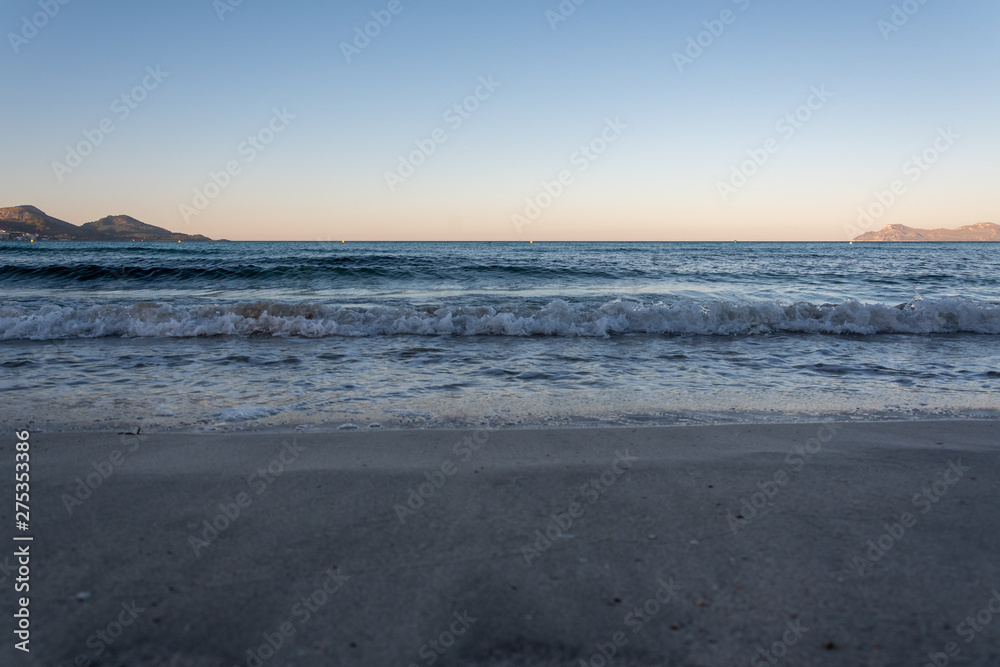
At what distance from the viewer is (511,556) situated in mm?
2066

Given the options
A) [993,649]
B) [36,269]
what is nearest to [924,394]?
[993,649]

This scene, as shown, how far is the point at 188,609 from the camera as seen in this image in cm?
178

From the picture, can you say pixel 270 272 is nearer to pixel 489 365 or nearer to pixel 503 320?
pixel 503 320

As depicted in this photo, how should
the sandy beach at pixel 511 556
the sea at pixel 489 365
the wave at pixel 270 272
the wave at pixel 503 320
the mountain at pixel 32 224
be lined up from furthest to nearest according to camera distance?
1. the mountain at pixel 32 224
2. the wave at pixel 270 272
3. the wave at pixel 503 320
4. the sea at pixel 489 365
5. the sandy beach at pixel 511 556

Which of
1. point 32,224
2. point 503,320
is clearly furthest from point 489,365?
point 32,224

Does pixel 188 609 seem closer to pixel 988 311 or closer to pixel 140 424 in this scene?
pixel 140 424

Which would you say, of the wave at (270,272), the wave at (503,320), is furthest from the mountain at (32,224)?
the wave at (503,320)

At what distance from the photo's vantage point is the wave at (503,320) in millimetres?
8148

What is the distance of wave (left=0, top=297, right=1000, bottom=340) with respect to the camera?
321 inches

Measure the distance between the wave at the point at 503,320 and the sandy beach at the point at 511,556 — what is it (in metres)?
5.22

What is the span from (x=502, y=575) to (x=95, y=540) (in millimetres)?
1638

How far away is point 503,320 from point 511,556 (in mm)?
6464

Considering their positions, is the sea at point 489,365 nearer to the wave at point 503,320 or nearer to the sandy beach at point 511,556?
the wave at point 503,320

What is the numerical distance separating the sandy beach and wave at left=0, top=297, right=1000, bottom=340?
5.22 meters
